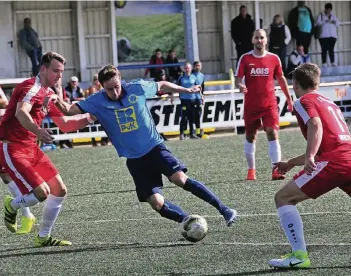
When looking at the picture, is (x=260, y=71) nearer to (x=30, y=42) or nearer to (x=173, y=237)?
(x=173, y=237)

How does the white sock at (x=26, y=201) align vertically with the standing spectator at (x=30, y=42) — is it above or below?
below

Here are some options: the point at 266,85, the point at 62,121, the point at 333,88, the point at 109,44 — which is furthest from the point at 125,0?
the point at 62,121

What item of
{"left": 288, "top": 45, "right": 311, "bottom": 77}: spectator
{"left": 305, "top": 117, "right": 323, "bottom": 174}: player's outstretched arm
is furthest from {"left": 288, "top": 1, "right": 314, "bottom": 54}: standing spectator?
{"left": 305, "top": 117, "right": 323, "bottom": 174}: player's outstretched arm

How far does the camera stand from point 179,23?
32.8 meters

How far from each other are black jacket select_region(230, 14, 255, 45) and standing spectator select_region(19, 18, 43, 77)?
5716mm

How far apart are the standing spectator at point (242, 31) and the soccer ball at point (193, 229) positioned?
21079mm

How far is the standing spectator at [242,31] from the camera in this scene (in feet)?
98.7

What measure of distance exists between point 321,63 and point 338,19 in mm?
1754

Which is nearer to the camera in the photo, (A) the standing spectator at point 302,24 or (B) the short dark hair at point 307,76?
(B) the short dark hair at point 307,76

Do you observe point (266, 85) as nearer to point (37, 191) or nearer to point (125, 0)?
point (37, 191)

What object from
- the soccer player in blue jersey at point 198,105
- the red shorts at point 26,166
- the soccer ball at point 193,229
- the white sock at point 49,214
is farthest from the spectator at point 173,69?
the soccer ball at point 193,229

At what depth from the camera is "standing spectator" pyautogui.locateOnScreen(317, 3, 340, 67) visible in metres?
31.4

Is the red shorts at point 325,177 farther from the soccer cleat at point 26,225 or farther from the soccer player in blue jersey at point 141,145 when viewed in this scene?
the soccer cleat at point 26,225

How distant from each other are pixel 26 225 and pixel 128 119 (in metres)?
2.03
